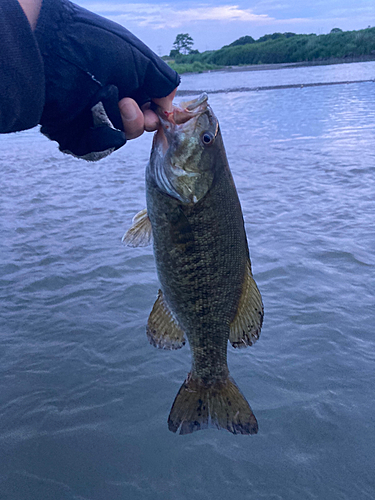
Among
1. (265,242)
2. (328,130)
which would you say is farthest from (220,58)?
(265,242)

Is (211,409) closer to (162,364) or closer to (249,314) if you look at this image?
(249,314)

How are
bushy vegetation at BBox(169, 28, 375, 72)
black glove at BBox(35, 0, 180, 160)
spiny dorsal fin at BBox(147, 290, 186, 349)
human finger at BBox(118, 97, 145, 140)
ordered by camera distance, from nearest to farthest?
black glove at BBox(35, 0, 180, 160)
human finger at BBox(118, 97, 145, 140)
spiny dorsal fin at BBox(147, 290, 186, 349)
bushy vegetation at BBox(169, 28, 375, 72)

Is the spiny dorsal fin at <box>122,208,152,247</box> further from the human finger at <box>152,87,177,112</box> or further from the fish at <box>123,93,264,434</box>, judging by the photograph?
the human finger at <box>152,87,177,112</box>

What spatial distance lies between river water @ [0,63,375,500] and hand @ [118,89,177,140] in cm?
229

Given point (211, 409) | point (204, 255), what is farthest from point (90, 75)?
point (211, 409)

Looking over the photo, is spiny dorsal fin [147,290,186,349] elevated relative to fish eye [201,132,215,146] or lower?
lower

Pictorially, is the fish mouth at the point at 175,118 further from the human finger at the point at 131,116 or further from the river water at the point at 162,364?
the river water at the point at 162,364

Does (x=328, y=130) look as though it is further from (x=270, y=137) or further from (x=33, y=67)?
(x=33, y=67)

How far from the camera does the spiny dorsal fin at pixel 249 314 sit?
8.96ft

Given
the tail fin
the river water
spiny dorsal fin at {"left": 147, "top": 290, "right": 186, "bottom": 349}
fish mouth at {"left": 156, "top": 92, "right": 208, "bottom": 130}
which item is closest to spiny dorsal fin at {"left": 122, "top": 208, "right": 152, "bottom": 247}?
spiny dorsal fin at {"left": 147, "top": 290, "right": 186, "bottom": 349}

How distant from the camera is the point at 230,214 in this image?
8.24 ft

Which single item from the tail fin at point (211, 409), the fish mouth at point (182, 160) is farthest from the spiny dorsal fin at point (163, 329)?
the fish mouth at point (182, 160)

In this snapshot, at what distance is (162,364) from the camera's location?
4.16m

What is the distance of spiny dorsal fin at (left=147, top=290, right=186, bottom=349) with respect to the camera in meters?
2.89
